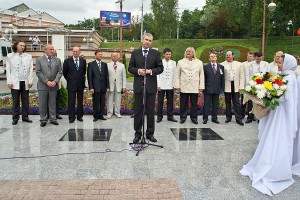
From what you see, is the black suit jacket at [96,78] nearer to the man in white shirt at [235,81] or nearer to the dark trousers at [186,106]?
the dark trousers at [186,106]

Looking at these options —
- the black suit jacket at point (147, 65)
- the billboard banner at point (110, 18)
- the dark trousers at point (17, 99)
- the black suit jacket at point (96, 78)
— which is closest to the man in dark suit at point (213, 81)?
the black suit jacket at point (147, 65)

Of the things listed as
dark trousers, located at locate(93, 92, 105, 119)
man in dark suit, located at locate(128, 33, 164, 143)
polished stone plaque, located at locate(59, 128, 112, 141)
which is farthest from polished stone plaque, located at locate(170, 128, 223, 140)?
dark trousers, located at locate(93, 92, 105, 119)

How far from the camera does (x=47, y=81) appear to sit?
7465 millimetres

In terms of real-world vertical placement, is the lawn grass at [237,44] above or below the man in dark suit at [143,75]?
above

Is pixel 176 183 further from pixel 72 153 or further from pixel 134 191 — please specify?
pixel 72 153

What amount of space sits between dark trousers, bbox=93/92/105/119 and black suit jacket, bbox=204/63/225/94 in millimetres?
2897

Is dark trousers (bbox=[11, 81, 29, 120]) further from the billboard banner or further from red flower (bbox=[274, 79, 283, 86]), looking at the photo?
the billboard banner

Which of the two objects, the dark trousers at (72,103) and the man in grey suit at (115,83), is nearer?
the dark trousers at (72,103)

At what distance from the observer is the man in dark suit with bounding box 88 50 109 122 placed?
825 centimetres

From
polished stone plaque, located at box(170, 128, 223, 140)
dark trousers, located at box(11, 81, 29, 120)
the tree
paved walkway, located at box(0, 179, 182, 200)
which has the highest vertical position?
the tree

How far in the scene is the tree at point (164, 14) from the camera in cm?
3550

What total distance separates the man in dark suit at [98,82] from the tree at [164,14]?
28.7 m

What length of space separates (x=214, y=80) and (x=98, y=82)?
10.3 ft

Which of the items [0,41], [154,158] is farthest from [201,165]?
[0,41]
